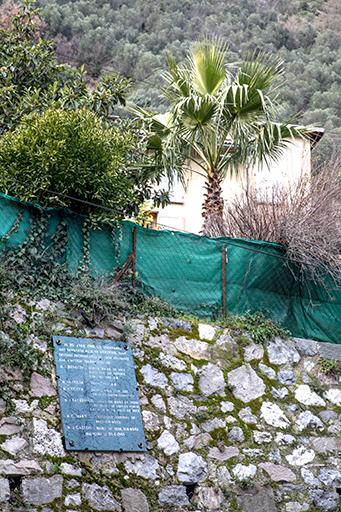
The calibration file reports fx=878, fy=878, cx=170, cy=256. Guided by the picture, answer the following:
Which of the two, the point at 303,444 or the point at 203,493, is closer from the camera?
the point at 203,493

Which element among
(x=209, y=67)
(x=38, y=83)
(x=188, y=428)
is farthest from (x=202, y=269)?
(x=38, y=83)

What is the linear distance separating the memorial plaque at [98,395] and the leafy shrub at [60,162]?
7.18 ft

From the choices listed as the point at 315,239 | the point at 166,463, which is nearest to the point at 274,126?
the point at 315,239

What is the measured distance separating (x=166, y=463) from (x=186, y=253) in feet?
11.6

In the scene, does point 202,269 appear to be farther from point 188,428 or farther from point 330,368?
point 188,428

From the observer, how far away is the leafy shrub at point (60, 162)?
11672mm

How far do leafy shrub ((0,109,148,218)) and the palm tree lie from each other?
8.36ft

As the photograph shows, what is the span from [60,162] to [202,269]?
103 inches

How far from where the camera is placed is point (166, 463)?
10156 mm

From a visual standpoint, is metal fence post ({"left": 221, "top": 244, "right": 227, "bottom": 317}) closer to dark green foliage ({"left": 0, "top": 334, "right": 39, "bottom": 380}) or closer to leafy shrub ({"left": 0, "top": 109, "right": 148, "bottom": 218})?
leafy shrub ({"left": 0, "top": 109, "right": 148, "bottom": 218})

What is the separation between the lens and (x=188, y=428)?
1065 centimetres

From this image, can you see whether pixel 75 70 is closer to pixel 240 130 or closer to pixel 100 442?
pixel 240 130

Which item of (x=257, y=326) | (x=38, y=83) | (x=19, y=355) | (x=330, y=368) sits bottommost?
(x=19, y=355)

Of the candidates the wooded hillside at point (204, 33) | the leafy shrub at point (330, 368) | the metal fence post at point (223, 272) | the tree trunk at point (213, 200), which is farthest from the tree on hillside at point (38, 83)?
the wooded hillside at point (204, 33)
